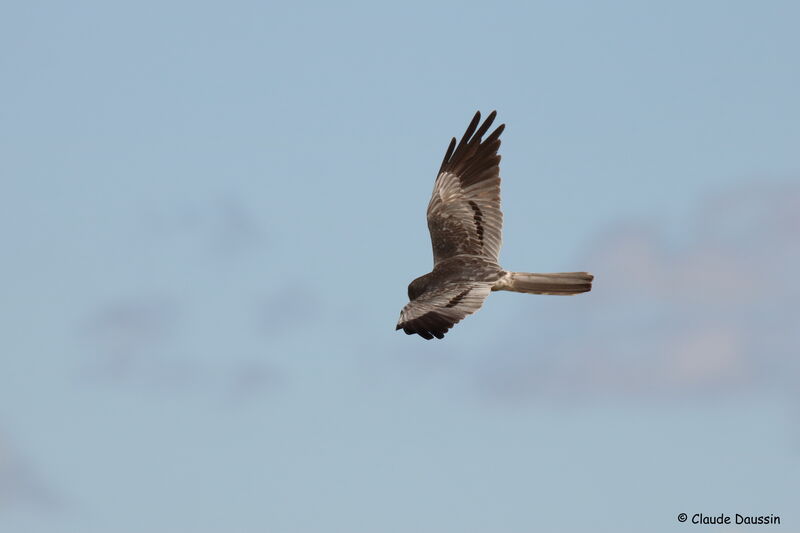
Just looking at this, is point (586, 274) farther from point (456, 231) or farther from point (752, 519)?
point (752, 519)

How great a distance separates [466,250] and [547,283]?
5.86ft

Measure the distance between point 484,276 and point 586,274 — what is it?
1514 millimetres

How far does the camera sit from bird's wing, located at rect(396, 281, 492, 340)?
40.6 ft

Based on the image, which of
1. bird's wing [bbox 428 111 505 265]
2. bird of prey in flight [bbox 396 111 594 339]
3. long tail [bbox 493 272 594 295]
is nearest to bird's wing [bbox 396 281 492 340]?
bird of prey in flight [bbox 396 111 594 339]

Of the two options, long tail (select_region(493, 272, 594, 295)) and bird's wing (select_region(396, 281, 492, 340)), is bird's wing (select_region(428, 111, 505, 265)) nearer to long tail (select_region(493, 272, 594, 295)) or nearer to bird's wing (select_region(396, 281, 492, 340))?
long tail (select_region(493, 272, 594, 295))

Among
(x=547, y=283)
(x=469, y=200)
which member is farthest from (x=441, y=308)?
(x=469, y=200)

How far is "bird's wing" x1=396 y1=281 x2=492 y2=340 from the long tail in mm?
420

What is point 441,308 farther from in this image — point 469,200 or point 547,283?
point 469,200

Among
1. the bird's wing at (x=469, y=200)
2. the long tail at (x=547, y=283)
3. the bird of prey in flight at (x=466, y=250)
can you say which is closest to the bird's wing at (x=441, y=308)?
the bird of prey in flight at (x=466, y=250)

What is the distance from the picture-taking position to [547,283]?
14578 mm

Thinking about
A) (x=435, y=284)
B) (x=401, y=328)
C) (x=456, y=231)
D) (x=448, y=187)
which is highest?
(x=448, y=187)

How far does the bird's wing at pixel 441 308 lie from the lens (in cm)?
1238

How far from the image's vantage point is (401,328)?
12469 mm

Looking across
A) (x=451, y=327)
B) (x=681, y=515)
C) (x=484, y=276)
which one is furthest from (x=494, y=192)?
(x=681, y=515)
